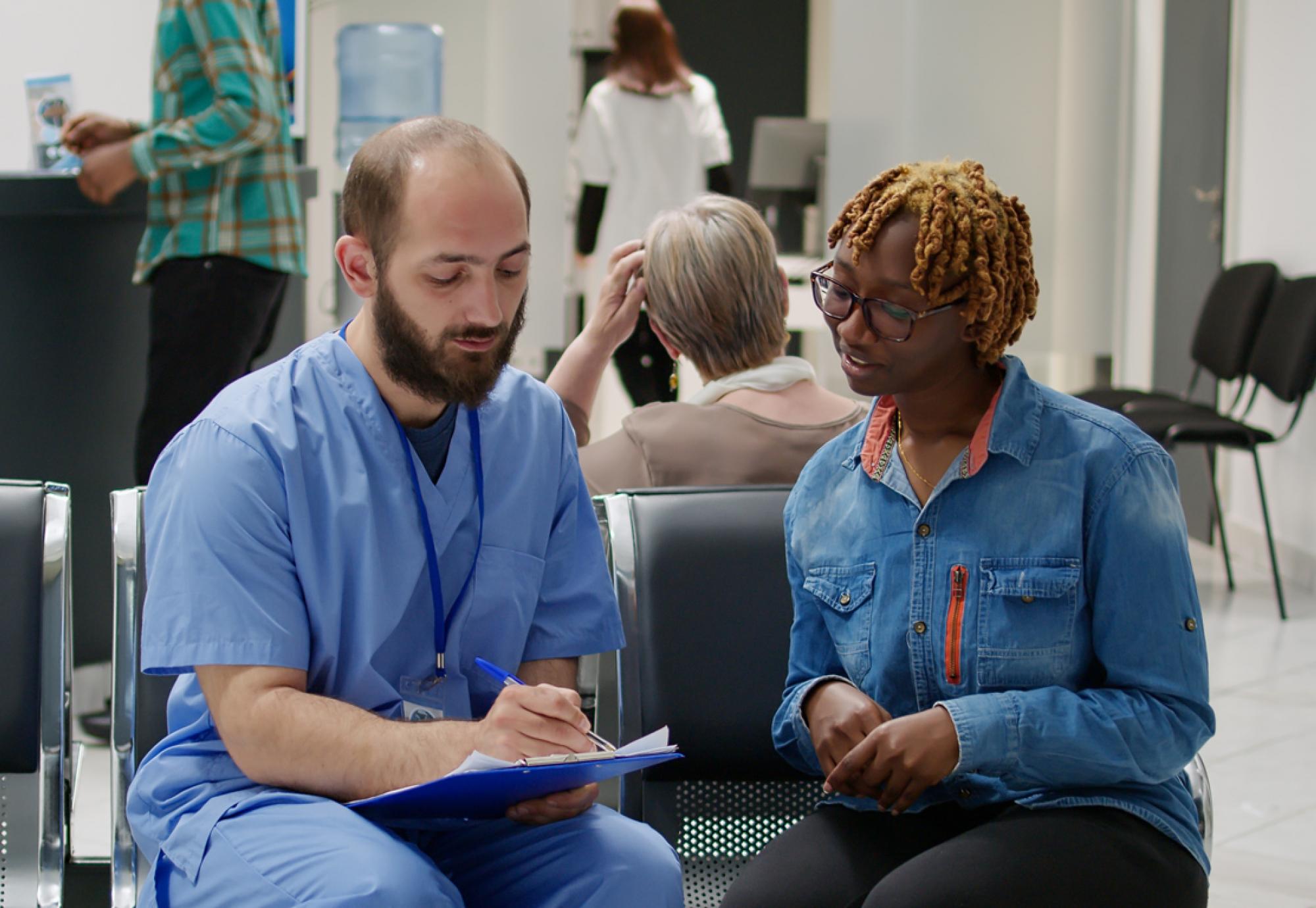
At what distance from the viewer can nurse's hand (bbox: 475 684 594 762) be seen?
1.27m

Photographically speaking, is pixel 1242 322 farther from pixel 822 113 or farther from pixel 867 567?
pixel 822 113

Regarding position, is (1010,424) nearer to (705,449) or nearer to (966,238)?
(966,238)

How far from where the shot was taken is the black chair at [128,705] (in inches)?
61.7

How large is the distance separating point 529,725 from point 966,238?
60 centimetres

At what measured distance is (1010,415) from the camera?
1427 millimetres

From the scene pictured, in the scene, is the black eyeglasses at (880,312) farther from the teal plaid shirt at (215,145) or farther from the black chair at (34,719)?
the teal plaid shirt at (215,145)

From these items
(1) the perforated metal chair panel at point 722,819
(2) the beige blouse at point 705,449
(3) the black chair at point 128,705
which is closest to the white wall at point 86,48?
(2) the beige blouse at point 705,449

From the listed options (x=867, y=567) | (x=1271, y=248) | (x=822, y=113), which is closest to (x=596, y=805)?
(x=867, y=567)

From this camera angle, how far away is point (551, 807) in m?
1.36

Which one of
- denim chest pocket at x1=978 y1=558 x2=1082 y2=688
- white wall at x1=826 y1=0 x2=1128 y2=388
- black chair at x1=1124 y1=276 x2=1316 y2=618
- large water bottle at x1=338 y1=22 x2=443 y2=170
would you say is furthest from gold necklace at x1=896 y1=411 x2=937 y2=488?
large water bottle at x1=338 y1=22 x2=443 y2=170

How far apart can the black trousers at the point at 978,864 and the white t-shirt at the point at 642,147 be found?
153 inches

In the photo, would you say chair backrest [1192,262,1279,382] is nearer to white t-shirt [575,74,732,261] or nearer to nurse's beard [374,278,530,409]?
white t-shirt [575,74,732,261]

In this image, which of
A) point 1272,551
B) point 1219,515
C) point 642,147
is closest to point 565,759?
point 1272,551

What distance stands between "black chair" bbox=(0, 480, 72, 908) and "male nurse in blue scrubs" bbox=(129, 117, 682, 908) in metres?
0.20
